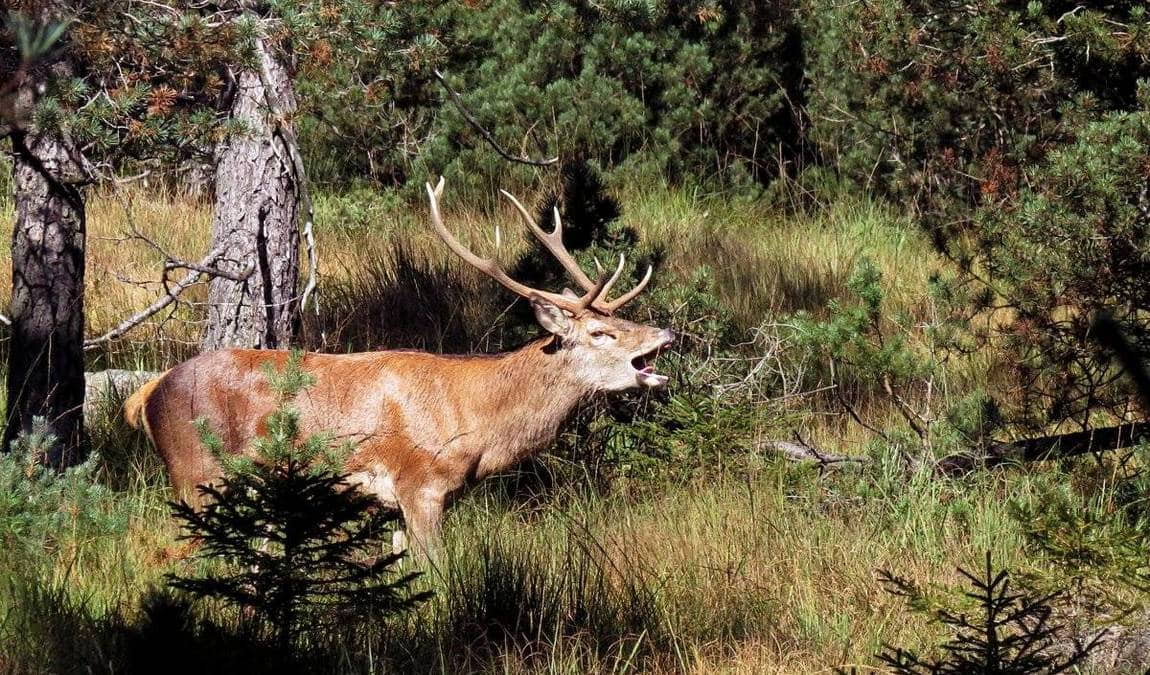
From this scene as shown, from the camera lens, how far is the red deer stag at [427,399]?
6359 mm

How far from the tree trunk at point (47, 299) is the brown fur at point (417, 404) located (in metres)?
0.34

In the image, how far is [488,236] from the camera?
10.9 m

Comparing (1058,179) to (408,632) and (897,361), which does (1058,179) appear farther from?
(408,632)

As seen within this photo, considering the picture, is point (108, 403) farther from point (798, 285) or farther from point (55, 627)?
point (798, 285)

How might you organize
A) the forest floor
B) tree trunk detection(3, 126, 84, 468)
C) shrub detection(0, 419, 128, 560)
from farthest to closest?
tree trunk detection(3, 126, 84, 468)
shrub detection(0, 419, 128, 560)
the forest floor

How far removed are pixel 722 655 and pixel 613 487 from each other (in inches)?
94.3

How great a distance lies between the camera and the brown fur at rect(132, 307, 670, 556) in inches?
250

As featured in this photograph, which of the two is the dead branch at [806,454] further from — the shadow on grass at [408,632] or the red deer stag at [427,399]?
the shadow on grass at [408,632]

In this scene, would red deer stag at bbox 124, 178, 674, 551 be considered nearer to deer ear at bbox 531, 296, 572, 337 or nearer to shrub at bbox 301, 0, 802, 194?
deer ear at bbox 531, 296, 572, 337

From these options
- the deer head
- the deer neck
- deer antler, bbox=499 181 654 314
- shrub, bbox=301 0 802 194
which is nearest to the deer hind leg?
the deer neck

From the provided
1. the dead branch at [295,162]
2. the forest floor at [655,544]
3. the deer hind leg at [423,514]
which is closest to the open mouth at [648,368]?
the forest floor at [655,544]

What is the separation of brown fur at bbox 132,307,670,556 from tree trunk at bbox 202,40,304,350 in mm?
914

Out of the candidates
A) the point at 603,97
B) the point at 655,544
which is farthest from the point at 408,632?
the point at 603,97

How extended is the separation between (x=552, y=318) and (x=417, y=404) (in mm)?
770
